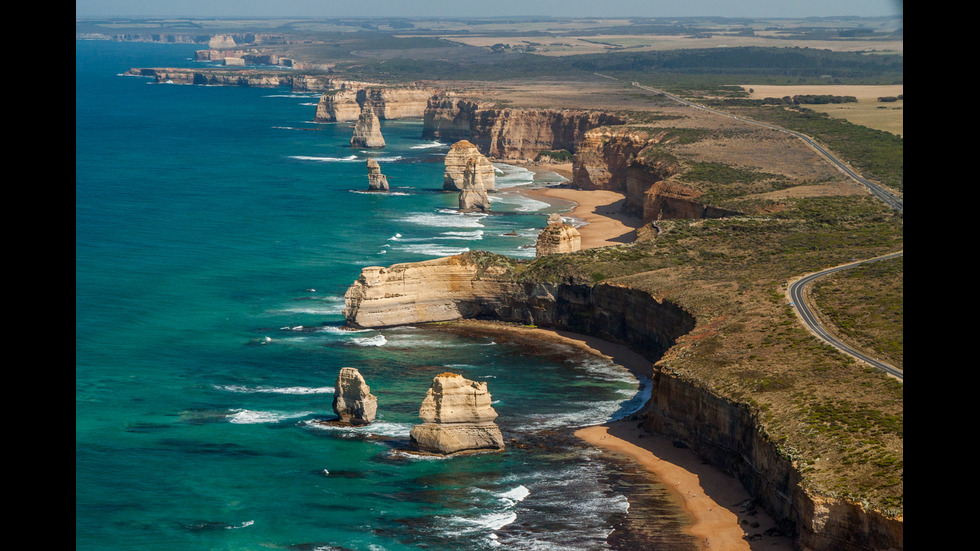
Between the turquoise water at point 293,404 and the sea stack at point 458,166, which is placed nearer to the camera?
the turquoise water at point 293,404

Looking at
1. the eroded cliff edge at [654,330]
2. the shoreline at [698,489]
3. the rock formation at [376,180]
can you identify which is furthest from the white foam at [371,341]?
the rock formation at [376,180]

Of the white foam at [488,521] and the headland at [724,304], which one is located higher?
the headland at [724,304]

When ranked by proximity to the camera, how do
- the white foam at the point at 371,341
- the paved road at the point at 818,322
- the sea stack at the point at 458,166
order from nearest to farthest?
the paved road at the point at 818,322 < the white foam at the point at 371,341 < the sea stack at the point at 458,166

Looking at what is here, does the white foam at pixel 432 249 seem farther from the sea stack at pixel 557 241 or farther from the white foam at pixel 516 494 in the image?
the white foam at pixel 516 494

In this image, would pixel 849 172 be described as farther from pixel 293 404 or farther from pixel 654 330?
pixel 293 404

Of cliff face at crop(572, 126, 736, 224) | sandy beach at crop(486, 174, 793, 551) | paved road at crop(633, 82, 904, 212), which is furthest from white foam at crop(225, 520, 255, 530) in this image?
paved road at crop(633, 82, 904, 212)
